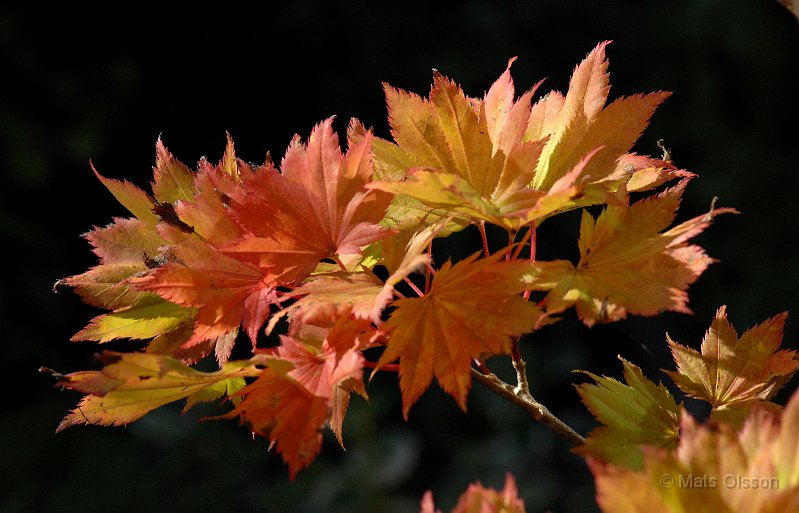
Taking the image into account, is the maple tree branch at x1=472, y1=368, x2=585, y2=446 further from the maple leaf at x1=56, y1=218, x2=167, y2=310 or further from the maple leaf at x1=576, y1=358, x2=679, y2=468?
the maple leaf at x1=56, y1=218, x2=167, y2=310

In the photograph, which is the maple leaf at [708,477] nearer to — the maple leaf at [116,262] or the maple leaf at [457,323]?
the maple leaf at [457,323]

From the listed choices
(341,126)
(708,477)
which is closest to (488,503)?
(708,477)

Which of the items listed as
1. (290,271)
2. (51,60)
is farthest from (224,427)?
(290,271)

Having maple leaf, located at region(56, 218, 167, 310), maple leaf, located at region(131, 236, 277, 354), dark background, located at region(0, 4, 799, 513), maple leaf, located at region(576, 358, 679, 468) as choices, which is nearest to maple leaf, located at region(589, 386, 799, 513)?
maple leaf, located at region(576, 358, 679, 468)

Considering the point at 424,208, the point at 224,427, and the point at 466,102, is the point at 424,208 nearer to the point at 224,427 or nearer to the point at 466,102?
the point at 466,102

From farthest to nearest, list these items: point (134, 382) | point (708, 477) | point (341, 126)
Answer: point (341, 126) → point (134, 382) → point (708, 477)

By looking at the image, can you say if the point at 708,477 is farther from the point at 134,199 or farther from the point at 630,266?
the point at 134,199
